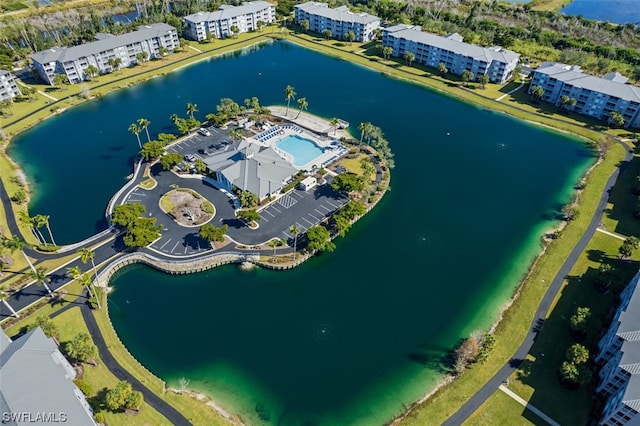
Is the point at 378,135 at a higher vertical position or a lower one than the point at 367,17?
lower

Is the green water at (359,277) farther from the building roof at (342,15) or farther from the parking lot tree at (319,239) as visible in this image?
the building roof at (342,15)

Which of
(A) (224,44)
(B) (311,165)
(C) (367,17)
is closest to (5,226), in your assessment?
(B) (311,165)

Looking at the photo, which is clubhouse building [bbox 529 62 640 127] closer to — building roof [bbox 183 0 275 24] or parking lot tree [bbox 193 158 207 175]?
parking lot tree [bbox 193 158 207 175]

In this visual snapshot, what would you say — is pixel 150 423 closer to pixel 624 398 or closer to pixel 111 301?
pixel 111 301

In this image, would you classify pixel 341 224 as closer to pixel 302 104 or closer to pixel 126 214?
pixel 126 214

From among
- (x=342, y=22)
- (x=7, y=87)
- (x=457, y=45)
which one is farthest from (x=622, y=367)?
(x=7, y=87)

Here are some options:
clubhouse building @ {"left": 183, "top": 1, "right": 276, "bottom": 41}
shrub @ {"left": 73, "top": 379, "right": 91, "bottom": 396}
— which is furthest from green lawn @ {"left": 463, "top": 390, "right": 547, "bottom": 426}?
clubhouse building @ {"left": 183, "top": 1, "right": 276, "bottom": 41}
